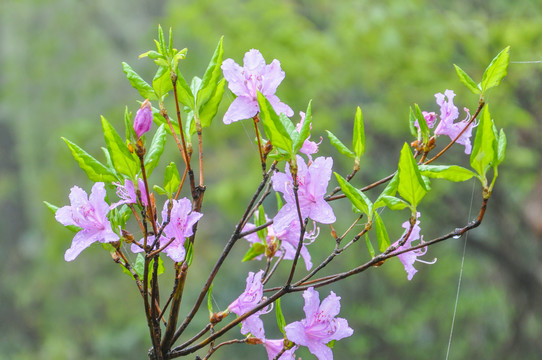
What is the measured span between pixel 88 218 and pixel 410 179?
0.26m

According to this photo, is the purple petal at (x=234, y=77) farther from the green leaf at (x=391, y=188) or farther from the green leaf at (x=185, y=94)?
the green leaf at (x=391, y=188)

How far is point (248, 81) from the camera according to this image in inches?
19.5

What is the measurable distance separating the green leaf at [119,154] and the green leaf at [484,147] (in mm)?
260

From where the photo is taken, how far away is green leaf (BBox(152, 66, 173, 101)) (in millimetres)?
470

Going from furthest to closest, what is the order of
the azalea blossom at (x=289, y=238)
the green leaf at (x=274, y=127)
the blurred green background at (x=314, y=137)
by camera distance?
the blurred green background at (x=314, y=137) < the azalea blossom at (x=289, y=238) < the green leaf at (x=274, y=127)

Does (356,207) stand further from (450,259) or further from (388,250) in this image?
(450,259)

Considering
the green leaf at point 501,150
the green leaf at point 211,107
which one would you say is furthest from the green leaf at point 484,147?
the green leaf at point 211,107

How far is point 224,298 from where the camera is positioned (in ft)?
13.9

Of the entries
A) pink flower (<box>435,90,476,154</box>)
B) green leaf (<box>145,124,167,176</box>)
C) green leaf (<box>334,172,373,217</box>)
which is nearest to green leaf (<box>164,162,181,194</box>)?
green leaf (<box>145,124,167,176</box>)

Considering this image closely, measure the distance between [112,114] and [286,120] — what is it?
10.6 ft

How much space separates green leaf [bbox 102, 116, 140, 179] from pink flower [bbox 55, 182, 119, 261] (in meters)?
0.03

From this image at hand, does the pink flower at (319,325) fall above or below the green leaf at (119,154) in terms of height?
below

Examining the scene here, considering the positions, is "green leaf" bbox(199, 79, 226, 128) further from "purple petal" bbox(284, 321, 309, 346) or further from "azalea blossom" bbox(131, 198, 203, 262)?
"purple petal" bbox(284, 321, 309, 346)

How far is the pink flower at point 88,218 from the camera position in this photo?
46 cm
